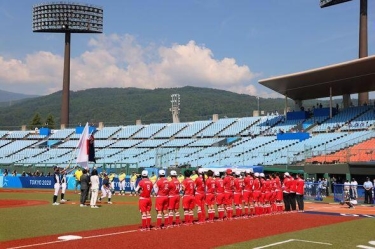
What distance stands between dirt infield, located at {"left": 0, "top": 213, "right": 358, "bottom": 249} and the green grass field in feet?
1.98

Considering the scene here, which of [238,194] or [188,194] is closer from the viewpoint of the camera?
[188,194]

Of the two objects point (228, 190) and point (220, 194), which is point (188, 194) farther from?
point (228, 190)

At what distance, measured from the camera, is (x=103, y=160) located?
61.9 metres

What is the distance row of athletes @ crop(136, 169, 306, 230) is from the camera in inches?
638

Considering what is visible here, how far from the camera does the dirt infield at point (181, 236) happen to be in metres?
13.0

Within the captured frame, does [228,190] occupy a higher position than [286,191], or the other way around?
[228,190]

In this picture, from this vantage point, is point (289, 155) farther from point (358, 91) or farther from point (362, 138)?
point (358, 91)

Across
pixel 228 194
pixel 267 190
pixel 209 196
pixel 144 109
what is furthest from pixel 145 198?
pixel 144 109

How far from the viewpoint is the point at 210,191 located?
18.6 m

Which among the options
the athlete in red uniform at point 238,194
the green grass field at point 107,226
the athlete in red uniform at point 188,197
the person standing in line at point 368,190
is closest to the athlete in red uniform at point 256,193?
the athlete in red uniform at point 238,194

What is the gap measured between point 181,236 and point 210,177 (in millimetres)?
4795

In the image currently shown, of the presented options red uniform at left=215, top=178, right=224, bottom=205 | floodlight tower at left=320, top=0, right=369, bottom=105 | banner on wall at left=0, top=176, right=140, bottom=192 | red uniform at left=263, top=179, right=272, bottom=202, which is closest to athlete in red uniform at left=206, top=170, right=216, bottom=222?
red uniform at left=215, top=178, right=224, bottom=205

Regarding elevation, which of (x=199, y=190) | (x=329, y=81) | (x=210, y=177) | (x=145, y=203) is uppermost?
(x=329, y=81)

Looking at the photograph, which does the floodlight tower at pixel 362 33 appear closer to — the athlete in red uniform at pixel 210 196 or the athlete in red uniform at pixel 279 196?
the athlete in red uniform at pixel 279 196
